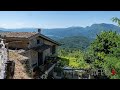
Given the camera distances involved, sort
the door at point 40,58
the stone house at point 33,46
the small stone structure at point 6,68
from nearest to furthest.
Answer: the small stone structure at point 6,68 < the stone house at point 33,46 < the door at point 40,58

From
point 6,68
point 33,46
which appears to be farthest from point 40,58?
point 6,68

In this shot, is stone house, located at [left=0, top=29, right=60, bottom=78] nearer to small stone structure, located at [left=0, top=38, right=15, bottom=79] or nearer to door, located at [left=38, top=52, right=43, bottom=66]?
door, located at [left=38, top=52, right=43, bottom=66]

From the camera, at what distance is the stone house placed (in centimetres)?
1611

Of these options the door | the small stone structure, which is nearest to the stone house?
the door

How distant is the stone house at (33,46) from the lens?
52.8 ft

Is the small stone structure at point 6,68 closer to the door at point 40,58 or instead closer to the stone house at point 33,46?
the stone house at point 33,46

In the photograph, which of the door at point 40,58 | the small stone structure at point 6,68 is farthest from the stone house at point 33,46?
the small stone structure at point 6,68

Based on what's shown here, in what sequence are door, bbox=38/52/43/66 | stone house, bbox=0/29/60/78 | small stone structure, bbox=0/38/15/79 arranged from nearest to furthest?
small stone structure, bbox=0/38/15/79, stone house, bbox=0/29/60/78, door, bbox=38/52/43/66

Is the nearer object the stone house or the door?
the stone house

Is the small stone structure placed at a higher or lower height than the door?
higher

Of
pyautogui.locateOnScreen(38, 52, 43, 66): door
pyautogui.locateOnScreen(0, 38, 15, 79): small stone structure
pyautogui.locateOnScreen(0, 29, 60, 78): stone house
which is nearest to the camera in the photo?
pyautogui.locateOnScreen(0, 38, 15, 79): small stone structure
